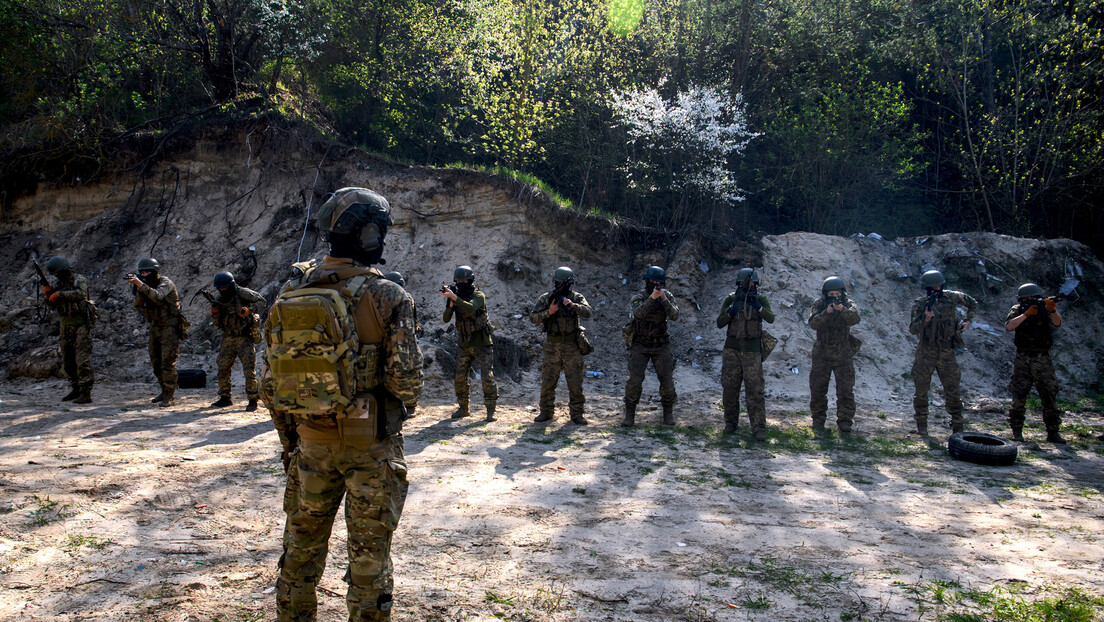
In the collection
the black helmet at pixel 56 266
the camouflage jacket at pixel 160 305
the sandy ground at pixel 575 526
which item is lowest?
the sandy ground at pixel 575 526

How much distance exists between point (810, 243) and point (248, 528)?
45.1 feet

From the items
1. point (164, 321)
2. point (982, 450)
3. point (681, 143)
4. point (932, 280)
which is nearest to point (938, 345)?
point (932, 280)

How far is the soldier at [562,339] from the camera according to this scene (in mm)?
9000

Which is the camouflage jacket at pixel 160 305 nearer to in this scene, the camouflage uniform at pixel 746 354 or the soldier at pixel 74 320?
the soldier at pixel 74 320

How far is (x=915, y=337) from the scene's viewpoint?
13.6 meters

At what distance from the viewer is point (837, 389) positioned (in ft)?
29.5

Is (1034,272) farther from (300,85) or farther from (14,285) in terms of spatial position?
(14,285)

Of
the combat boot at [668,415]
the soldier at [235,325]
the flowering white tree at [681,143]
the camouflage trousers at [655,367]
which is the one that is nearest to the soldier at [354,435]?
the camouflage trousers at [655,367]

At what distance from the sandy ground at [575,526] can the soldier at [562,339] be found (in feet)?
3.11

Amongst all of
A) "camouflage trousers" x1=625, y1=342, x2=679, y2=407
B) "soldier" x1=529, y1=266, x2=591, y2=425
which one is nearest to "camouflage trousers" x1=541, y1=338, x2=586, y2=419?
"soldier" x1=529, y1=266, x2=591, y2=425

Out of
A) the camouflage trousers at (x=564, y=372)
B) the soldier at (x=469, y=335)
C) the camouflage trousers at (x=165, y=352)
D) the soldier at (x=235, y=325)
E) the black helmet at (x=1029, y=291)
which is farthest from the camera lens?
the camouflage trousers at (x=165, y=352)

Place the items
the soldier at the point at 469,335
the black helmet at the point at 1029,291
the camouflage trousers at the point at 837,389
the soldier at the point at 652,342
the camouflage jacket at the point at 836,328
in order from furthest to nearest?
1. the soldier at the point at 469,335
2. the camouflage trousers at the point at 837,389
3. the camouflage jacket at the point at 836,328
4. the soldier at the point at 652,342
5. the black helmet at the point at 1029,291

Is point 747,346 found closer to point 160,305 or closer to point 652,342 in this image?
point 652,342

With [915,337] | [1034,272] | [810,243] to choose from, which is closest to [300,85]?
[810,243]
